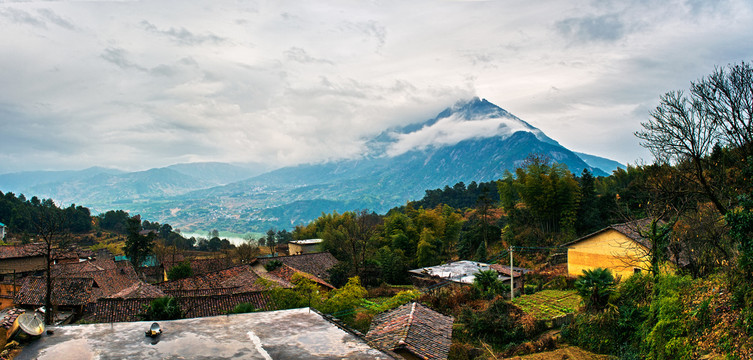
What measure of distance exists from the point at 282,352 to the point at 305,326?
73.3 inches

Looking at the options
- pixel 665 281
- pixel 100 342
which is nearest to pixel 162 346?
pixel 100 342

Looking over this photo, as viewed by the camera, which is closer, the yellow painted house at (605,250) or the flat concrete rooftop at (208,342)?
the flat concrete rooftop at (208,342)

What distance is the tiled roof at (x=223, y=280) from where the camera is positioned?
3005cm

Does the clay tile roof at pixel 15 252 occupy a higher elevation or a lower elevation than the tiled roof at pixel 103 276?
higher

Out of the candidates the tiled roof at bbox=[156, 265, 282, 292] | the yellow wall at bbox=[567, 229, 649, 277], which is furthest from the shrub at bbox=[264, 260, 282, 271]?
the yellow wall at bbox=[567, 229, 649, 277]

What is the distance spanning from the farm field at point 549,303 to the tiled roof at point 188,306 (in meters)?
13.3

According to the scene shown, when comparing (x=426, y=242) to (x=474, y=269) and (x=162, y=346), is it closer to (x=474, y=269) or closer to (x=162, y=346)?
(x=474, y=269)

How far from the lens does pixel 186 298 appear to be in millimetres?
22000

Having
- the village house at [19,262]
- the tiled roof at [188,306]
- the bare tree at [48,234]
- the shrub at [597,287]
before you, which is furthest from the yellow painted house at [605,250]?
the village house at [19,262]

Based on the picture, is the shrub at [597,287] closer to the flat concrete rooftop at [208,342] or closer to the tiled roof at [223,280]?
the flat concrete rooftop at [208,342]

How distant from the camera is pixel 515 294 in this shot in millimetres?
27031

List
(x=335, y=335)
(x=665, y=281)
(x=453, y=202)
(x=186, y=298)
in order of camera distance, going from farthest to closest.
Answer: (x=453, y=202) → (x=186, y=298) → (x=665, y=281) → (x=335, y=335)

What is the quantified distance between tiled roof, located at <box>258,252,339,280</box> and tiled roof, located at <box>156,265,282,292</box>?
235 cm

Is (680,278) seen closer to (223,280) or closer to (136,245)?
(223,280)
